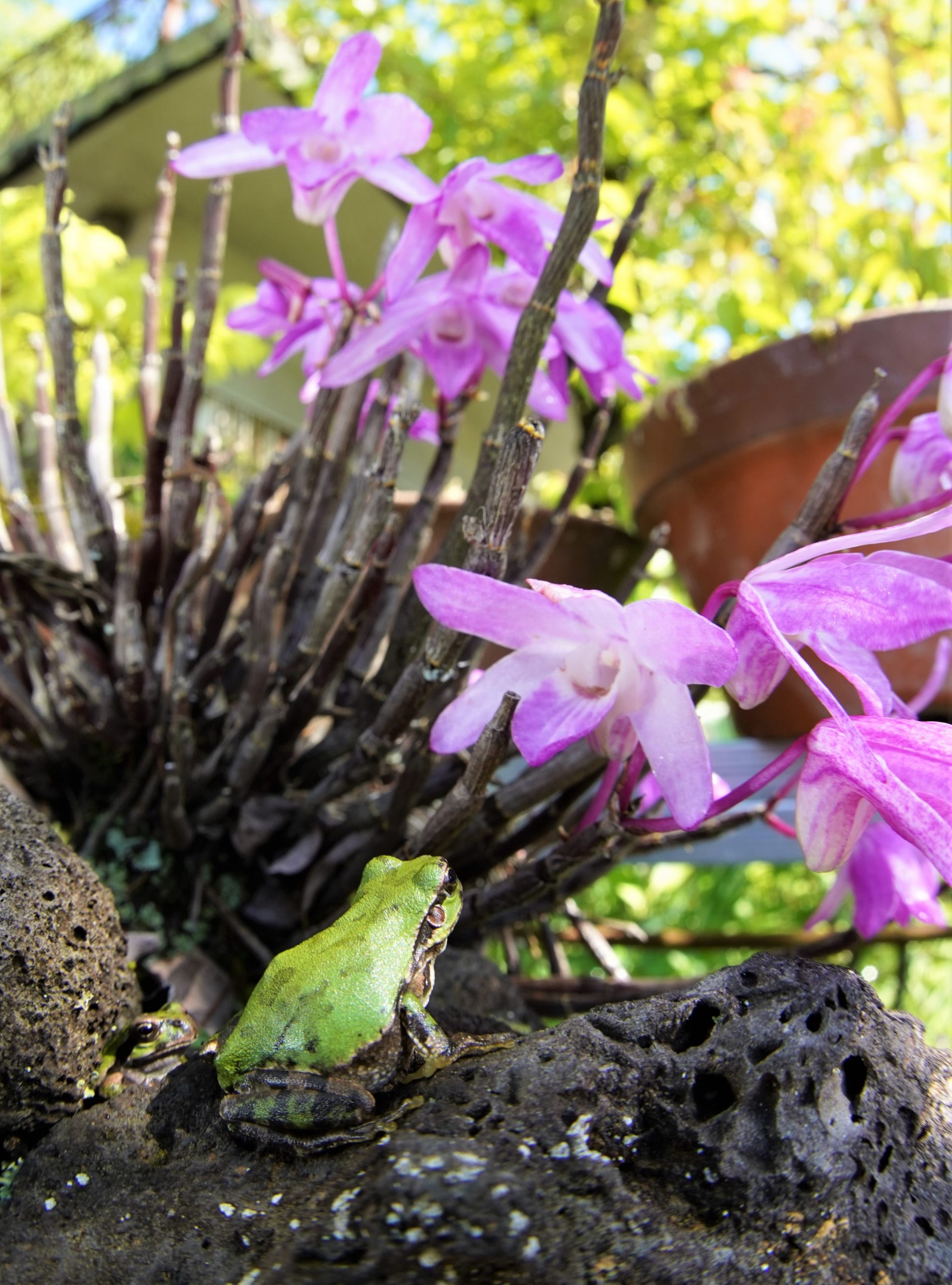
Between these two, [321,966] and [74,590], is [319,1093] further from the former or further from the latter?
[74,590]

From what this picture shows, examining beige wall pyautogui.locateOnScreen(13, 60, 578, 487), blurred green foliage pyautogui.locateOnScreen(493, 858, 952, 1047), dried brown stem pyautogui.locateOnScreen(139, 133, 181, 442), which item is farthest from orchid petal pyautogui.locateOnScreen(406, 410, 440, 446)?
beige wall pyautogui.locateOnScreen(13, 60, 578, 487)

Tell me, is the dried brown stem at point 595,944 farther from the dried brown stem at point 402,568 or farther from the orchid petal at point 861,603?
the orchid petal at point 861,603

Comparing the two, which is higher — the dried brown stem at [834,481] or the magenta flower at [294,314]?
the magenta flower at [294,314]

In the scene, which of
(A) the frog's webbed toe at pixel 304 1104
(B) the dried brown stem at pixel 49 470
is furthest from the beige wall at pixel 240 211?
(A) the frog's webbed toe at pixel 304 1104

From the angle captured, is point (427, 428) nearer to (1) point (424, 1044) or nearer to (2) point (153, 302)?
(2) point (153, 302)

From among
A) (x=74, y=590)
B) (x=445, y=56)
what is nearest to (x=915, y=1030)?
(x=74, y=590)

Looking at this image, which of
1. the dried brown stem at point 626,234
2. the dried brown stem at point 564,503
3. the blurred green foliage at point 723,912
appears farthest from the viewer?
the blurred green foliage at point 723,912

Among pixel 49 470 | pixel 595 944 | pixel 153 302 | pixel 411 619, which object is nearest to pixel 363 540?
pixel 411 619

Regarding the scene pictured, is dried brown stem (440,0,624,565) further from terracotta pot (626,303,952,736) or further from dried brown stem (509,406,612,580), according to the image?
terracotta pot (626,303,952,736)
